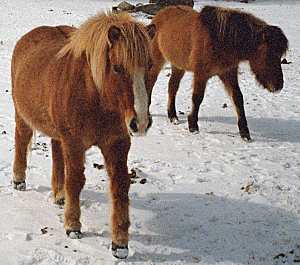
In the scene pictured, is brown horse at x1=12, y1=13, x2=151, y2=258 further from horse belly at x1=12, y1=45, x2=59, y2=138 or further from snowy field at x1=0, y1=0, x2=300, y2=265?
snowy field at x1=0, y1=0, x2=300, y2=265

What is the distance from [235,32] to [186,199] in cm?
255

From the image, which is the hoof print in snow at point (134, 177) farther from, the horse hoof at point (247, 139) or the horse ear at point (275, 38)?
the horse ear at point (275, 38)

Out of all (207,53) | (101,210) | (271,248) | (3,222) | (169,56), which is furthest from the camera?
(169,56)

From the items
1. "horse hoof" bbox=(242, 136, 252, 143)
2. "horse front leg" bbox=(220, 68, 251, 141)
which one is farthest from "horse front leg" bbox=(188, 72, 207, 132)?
"horse hoof" bbox=(242, 136, 252, 143)

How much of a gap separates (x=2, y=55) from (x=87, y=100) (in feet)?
29.6

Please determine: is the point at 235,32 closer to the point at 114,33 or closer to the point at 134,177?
the point at 134,177

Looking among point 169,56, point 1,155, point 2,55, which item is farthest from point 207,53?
point 2,55

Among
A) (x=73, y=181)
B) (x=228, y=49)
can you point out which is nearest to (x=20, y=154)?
(x=73, y=181)

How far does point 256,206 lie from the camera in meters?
4.57

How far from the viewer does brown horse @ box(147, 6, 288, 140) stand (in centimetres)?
616

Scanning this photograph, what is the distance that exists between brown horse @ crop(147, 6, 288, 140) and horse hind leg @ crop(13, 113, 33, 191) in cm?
196

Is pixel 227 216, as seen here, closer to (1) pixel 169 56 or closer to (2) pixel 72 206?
(2) pixel 72 206

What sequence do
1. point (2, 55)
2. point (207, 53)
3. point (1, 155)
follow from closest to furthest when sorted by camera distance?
point (1, 155)
point (207, 53)
point (2, 55)

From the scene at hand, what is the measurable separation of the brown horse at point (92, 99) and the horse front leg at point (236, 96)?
9.58ft
